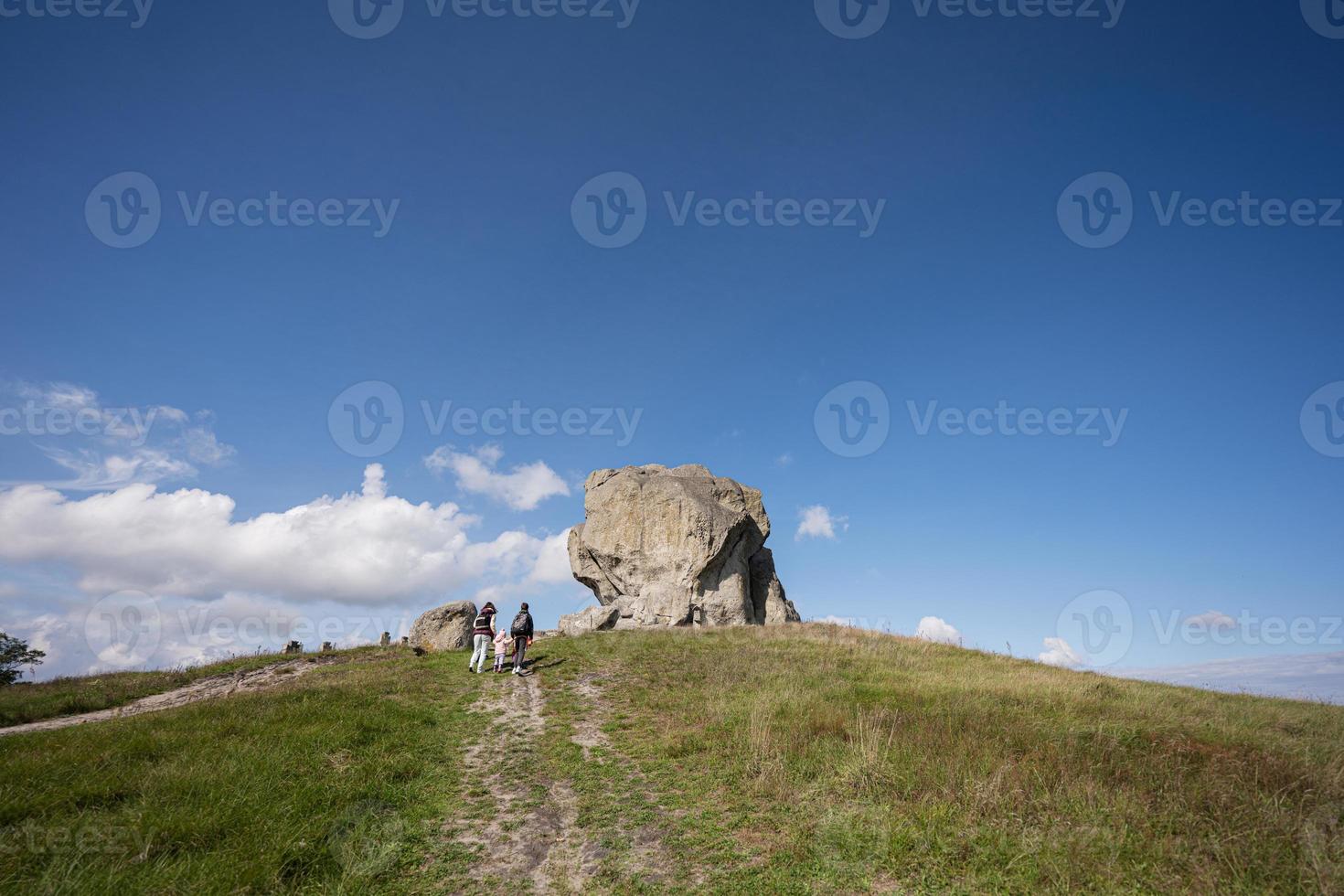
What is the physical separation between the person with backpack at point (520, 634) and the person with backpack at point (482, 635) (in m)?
1.22

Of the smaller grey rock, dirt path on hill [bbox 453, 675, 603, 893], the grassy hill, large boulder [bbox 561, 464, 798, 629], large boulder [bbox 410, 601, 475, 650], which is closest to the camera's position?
the grassy hill

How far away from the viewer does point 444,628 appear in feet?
98.2

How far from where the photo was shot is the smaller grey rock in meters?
33.0

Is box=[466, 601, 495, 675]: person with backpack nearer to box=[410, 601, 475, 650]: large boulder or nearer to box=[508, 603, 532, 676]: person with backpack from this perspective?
box=[508, 603, 532, 676]: person with backpack

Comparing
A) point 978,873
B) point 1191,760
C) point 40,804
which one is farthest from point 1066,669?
point 40,804

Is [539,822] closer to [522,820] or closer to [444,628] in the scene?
[522,820]

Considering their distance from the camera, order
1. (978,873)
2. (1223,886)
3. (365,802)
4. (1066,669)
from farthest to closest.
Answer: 1. (1066,669)
2. (365,802)
3. (978,873)
4. (1223,886)

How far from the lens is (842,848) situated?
23.8ft

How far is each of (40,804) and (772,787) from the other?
33.4ft

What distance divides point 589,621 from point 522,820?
82.2ft

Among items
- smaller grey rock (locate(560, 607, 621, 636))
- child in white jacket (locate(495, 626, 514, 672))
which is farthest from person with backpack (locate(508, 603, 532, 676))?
smaller grey rock (locate(560, 607, 621, 636))

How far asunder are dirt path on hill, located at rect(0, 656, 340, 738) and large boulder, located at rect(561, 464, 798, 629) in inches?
670

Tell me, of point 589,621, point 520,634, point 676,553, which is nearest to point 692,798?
point 520,634

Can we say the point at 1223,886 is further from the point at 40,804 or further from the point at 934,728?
the point at 40,804
